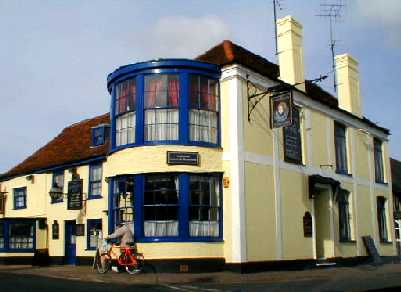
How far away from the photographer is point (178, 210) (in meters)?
17.3

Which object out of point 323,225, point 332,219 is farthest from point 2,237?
point 332,219

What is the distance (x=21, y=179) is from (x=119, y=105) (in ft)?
35.7

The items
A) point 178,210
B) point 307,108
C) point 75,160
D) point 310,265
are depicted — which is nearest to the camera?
point 178,210

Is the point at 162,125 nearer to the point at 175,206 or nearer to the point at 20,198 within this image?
the point at 175,206

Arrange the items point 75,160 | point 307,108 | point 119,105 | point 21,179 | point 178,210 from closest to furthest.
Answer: point 178,210
point 119,105
point 307,108
point 75,160
point 21,179

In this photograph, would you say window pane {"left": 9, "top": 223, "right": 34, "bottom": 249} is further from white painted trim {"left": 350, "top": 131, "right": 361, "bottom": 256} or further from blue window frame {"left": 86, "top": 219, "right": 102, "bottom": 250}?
white painted trim {"left": 350, "top": 131, "right": 361, "bottom": 256}

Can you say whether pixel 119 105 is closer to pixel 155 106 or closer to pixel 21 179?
pixel 155 106

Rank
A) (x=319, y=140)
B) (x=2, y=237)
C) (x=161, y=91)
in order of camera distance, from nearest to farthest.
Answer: (x=161, y=91) → (x=319, y=140) → (x=2, y=237)

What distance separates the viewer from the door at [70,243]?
2408 centimetres

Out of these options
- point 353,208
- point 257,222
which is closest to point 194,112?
point 257,222

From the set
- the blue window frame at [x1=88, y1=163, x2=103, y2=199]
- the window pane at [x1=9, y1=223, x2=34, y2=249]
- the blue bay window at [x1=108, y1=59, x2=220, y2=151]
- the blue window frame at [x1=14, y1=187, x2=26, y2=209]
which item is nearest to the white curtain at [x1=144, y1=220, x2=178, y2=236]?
the blue bay window at [x1=108, y1=59, x2=220, y2=151]

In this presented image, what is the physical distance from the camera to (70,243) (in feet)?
79.8

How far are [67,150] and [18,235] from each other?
15.1 ft

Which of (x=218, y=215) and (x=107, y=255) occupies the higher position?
(x=218, y=215)
